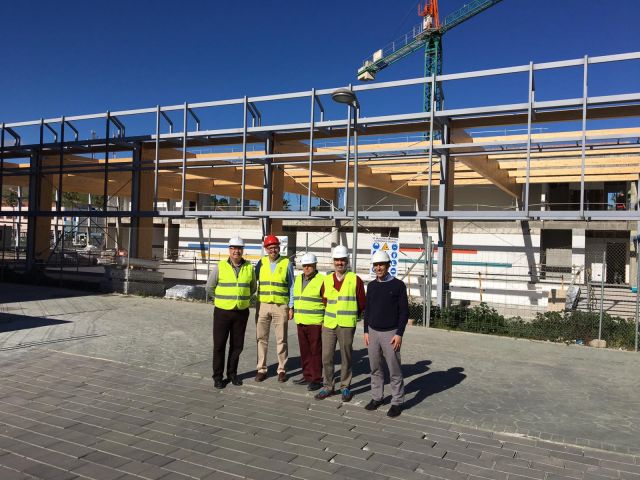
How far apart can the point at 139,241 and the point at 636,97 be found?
16.1 m

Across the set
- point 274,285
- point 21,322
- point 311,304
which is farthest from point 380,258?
point 21,322

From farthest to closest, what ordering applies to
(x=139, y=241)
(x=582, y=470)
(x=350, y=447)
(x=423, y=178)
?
(x=423, y=178), (x=139, y=241), (x=350, y=447), (x=582, y=470)

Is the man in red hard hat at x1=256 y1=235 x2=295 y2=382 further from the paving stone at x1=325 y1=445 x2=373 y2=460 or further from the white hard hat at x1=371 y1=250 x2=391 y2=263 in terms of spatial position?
the paving stone at x1=325 y1=445 x2=373 y2=460

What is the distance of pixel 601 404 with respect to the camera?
6328mm

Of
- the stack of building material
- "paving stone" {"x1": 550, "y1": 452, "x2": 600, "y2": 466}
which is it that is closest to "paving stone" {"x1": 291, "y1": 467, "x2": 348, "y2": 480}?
"paving stone" {"x1": 550, "y1": 452, "x2": 600, "y2": 466}

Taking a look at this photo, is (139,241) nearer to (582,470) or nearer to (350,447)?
(350,447)

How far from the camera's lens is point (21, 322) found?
1074 centimetres

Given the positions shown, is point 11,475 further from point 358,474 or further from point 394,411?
point 394,411

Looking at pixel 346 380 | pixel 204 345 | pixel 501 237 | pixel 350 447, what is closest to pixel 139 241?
pixel 204 345

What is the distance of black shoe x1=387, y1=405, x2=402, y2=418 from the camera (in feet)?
18.3

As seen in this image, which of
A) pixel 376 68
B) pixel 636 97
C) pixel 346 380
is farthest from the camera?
pixel 376 68

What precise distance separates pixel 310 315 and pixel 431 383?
6.61 ft

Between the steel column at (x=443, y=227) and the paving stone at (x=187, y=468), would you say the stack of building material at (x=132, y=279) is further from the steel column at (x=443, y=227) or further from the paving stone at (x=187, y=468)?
the paving stone at (x=187, y=468)

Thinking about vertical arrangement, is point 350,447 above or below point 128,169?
below
